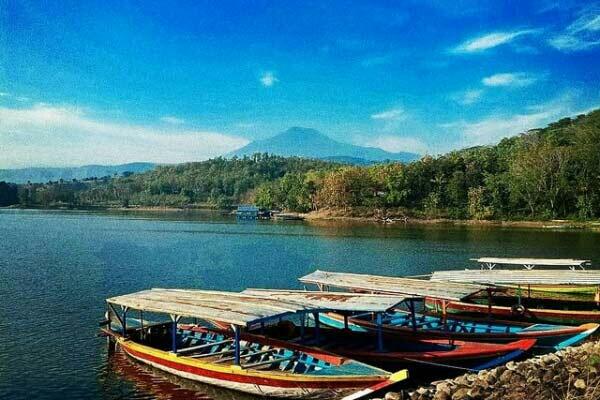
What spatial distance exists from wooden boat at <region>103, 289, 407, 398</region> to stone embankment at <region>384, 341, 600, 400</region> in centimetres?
122

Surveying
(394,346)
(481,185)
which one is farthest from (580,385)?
(481,185)

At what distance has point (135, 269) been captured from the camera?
4366cm

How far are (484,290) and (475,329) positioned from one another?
9.12 feet

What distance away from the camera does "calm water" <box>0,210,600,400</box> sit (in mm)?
19094

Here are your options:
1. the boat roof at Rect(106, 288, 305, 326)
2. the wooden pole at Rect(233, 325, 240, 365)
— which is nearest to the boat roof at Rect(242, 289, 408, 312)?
the boat roof at Rect(106, 288, 305, 326)

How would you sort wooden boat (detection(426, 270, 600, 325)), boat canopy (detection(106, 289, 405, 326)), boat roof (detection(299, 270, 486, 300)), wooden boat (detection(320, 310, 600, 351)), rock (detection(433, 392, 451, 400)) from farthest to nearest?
1. wooden boat (detection(426, 270, 600, 325))
2. boat roof (detection(299, 270, 486, 300))
3. wooden boat (detection(320, 310, 600, 351))
4. boat canopy (detection(106, 289, 405, 326))
5. rock (detection(433, 392, 451, 400))

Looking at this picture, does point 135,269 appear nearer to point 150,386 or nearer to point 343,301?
point 150,386

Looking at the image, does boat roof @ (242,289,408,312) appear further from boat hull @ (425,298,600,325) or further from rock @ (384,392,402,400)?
boat hull @ (425,298,600,325)

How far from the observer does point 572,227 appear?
84.5 m

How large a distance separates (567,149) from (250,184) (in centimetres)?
12202

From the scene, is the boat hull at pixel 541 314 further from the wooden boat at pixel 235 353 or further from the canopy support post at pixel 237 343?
the canopy support post at pixel 237 343

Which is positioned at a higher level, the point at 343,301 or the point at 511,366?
the point at 343,301

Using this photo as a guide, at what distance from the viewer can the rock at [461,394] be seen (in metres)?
14.1

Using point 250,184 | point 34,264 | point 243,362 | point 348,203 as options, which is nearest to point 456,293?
point 243,362
